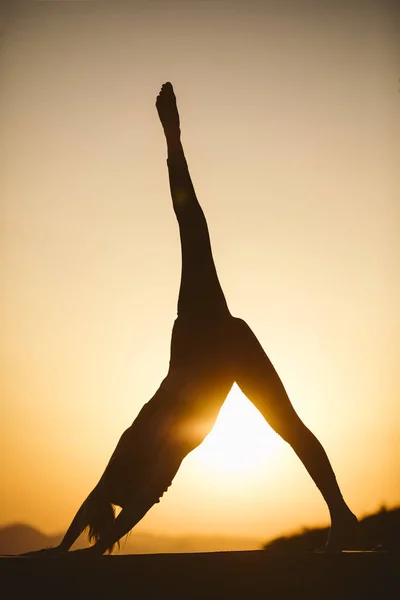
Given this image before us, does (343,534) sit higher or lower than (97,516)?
lower

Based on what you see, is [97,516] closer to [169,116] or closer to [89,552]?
[89,552]

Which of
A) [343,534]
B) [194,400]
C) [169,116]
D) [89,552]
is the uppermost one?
[169,116]

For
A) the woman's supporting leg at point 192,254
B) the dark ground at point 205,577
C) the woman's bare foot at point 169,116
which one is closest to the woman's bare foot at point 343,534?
the dark ground at point 205,577

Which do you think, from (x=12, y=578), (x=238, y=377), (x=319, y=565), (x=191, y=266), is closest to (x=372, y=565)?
(x=319, y=565)

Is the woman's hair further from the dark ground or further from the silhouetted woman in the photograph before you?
the dark ground

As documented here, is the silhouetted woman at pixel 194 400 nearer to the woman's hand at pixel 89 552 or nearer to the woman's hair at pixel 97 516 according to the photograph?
the woman's hair at pixel 97 516

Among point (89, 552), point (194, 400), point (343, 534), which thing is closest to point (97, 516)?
point (89, 552)

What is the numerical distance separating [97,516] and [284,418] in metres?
1.58

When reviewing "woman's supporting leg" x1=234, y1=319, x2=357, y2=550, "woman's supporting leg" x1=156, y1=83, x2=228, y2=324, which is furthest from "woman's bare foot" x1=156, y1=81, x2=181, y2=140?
"woman's supporting leg" x1=234, y1=319, x2=357, y2=550

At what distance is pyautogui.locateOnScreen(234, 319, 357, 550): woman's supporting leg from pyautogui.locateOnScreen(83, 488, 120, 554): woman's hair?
1345mm

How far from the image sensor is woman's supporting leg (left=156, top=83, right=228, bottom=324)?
5.35m

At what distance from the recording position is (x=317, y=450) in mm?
5176

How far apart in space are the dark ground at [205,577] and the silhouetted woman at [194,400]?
0.93m

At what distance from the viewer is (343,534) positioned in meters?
5.02
